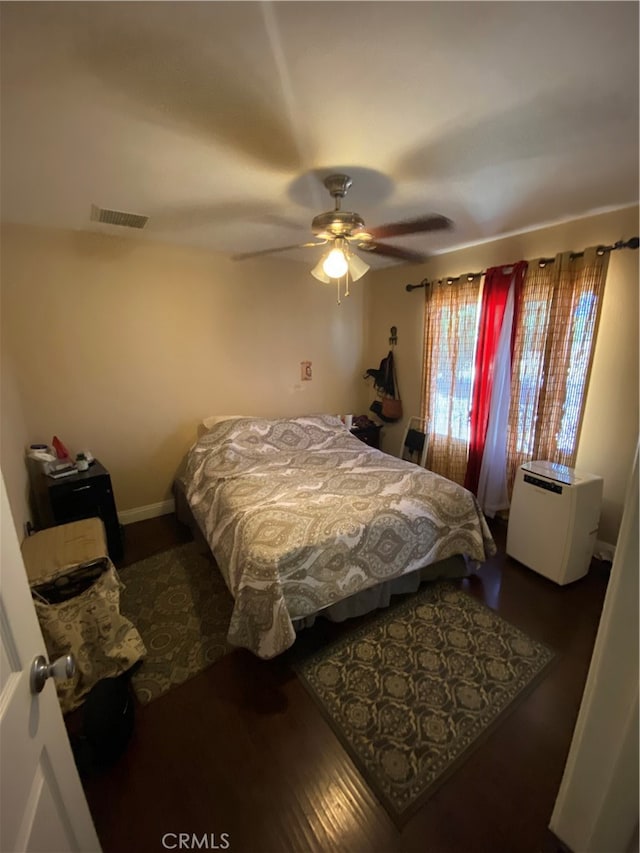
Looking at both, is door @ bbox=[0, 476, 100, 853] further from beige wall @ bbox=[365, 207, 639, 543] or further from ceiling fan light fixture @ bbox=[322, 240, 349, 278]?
beige wall @ bbox=[365, 207, 639, 543]

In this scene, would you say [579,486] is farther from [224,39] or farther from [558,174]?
[224,39]

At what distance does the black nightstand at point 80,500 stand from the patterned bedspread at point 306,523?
612 mm

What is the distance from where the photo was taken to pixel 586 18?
0.96 meters

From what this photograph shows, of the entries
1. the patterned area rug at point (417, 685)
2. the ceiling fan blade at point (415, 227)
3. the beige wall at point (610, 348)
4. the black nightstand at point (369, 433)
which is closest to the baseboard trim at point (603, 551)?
the beige wall at point (610, 348)

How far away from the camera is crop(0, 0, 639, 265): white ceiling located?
0.98m

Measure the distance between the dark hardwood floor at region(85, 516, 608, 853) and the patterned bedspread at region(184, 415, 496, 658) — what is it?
0.84 feet

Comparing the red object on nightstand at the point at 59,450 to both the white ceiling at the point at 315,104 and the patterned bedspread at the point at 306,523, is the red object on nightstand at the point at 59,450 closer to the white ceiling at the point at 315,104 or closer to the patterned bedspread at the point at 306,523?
the patterned bedspread at the point at 306,523

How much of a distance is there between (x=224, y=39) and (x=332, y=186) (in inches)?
35.0

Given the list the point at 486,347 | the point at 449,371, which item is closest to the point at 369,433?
the point at 449,371

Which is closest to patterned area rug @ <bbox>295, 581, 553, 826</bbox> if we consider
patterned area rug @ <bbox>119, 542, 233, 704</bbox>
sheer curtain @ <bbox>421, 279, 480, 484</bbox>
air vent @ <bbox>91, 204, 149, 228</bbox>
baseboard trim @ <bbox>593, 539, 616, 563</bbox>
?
patterned area rug @ <bbox>119, 542, 233, 704</bbox>

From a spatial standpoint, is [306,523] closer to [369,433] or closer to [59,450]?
[59,450]

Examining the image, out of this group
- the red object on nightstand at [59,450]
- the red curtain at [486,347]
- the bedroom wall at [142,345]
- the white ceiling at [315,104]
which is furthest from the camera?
the red curtain at [486,347]

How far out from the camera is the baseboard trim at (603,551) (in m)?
2.54

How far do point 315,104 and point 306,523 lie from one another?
6.06ft
